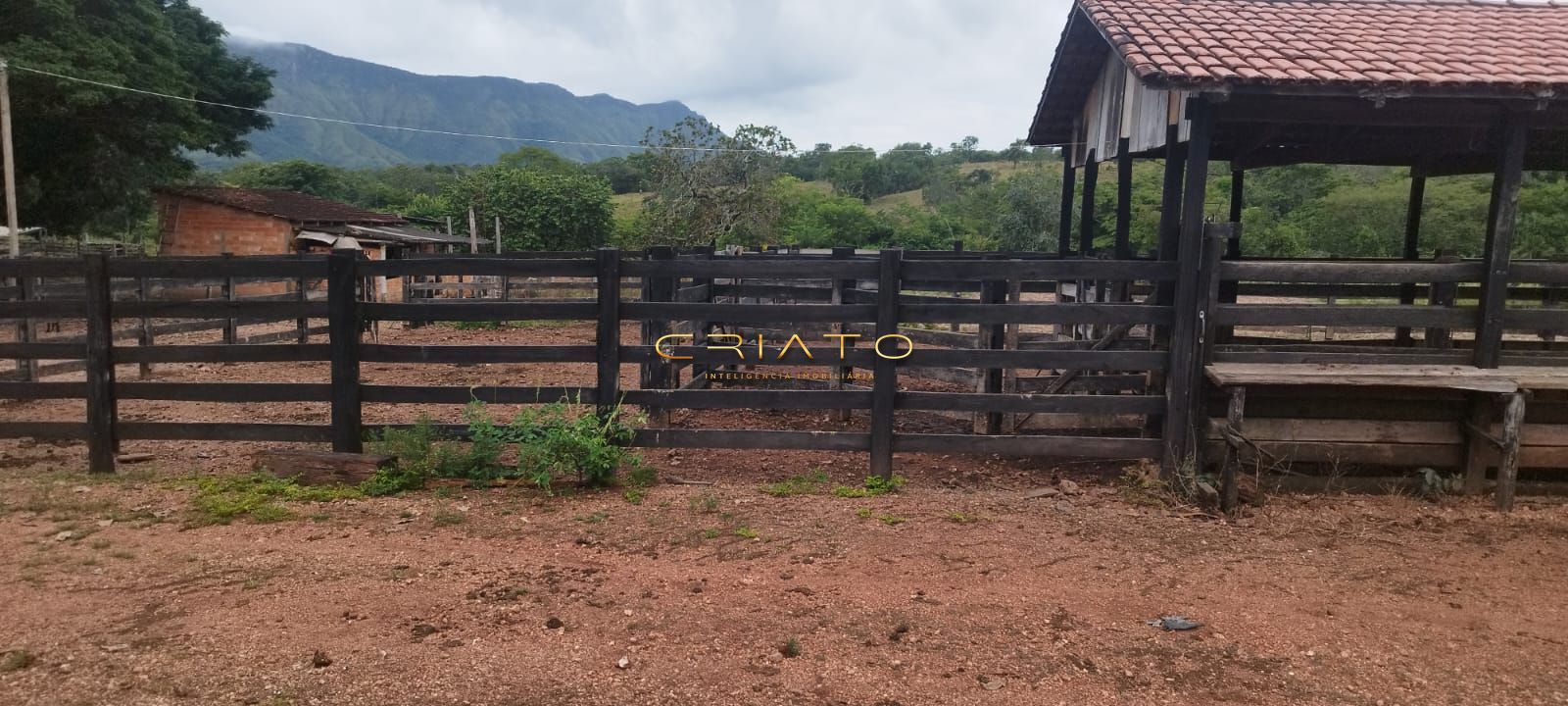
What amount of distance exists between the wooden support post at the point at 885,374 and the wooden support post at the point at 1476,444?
418 cm

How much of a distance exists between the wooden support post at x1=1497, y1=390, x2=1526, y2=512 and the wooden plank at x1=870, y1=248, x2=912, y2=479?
13.9 feet

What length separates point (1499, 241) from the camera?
6742 mm

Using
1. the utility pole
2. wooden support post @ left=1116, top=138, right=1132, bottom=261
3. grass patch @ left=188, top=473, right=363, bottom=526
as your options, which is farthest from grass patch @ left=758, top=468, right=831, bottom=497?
the utility pole

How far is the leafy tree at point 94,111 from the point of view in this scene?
73.9 ft

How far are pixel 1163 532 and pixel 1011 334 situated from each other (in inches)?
120

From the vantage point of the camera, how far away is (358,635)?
4152 millimetres

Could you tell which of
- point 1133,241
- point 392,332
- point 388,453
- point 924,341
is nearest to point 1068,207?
point 924,341

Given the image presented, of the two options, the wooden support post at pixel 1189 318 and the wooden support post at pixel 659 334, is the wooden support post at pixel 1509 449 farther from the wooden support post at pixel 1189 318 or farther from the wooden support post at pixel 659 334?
the wooden support post at pixel 659 334

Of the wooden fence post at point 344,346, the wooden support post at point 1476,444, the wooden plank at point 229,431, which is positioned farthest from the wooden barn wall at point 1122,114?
the wooden plank at point 229,431

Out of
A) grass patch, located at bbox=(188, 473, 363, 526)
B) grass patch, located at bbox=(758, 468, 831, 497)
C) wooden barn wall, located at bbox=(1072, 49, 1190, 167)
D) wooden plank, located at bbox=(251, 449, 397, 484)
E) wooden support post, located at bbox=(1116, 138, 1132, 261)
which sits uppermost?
wooden barn wall, located at bbox=(1072, 49, 1190, 167)

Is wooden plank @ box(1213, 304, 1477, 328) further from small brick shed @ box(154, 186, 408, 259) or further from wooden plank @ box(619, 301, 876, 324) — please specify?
small brick shed @ box(154, 186, 408, 259)

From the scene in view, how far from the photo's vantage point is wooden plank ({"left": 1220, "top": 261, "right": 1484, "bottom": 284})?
665 cm

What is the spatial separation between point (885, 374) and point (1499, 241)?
456cm

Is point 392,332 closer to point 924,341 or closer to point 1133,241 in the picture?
point 924,341
